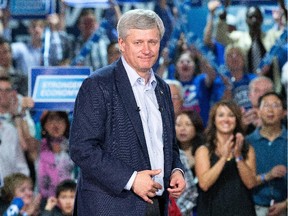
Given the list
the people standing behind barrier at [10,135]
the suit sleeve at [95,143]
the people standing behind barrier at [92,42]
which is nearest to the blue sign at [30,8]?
the people standing behind barrier at [92,42]

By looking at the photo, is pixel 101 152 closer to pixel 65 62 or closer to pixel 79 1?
pixel 79 1

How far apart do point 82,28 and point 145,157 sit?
22.9 feet

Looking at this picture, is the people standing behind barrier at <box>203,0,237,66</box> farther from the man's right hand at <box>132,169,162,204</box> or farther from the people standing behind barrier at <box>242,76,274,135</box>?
the man's right hand at <box>132,169,162,204</box>

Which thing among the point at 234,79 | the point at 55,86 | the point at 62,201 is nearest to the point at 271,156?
the point at 234,79

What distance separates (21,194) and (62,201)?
353mm

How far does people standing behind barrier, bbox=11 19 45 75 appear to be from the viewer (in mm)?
11359

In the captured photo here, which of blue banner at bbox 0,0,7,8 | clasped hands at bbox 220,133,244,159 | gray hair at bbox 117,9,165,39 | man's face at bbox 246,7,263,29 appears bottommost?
clasped hands at bbox 220,133,244,159

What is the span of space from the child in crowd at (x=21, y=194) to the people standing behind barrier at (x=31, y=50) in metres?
2.92

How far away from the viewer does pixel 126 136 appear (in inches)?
202

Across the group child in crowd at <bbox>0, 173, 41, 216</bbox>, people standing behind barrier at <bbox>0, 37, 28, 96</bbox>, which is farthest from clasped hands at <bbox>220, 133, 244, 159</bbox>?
people standing behind barrier at <bbox>0, 37, 28, 96</bbox>

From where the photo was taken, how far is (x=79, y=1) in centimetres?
980

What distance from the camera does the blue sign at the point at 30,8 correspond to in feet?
33.7

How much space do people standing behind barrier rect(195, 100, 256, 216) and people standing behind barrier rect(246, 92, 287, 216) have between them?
47cm

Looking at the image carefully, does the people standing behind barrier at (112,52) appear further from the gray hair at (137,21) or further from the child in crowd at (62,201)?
the gray hair at (137,21)
